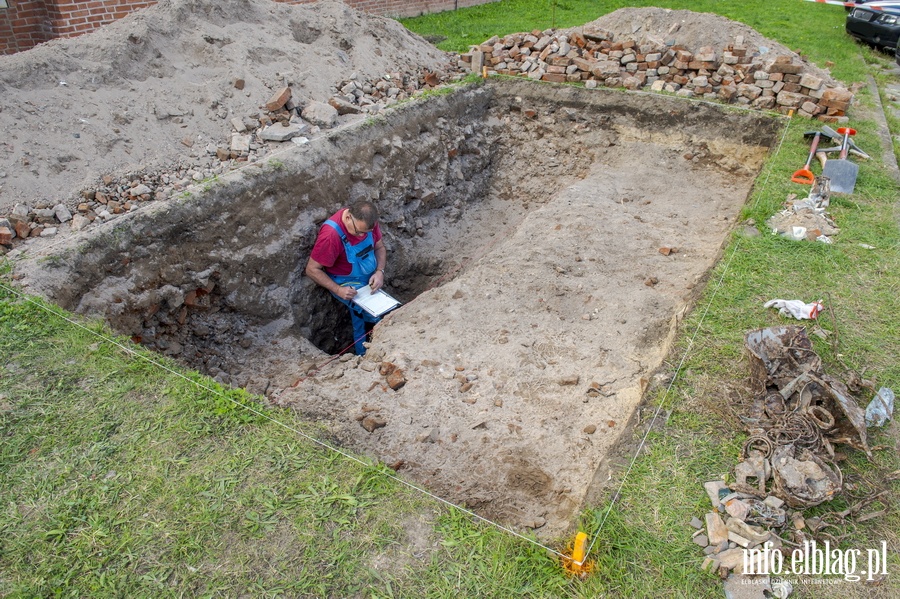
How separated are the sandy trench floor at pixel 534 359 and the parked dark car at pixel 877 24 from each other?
31.1ft

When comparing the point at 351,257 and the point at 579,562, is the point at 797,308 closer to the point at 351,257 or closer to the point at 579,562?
the point at 579,562

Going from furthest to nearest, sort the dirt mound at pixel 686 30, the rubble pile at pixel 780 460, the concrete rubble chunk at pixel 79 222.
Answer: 1. the dirt mound at pixel 686 30
2. the concrete rubble chunk at pixel 79 222
3. the rubble pile at pixel 780 460

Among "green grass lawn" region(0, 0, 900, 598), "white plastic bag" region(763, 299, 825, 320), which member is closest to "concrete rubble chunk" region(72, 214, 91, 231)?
"green grass lawn" region(0, 0, 900, 598)

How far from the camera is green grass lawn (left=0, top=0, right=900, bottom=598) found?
7.48ft

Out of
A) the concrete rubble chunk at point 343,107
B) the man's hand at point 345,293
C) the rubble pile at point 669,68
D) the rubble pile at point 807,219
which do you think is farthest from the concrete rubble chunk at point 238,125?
the rubble pile at point 807,219

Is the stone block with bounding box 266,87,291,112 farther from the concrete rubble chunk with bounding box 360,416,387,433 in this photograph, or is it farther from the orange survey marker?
the orange survey marker

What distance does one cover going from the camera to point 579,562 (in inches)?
89.7

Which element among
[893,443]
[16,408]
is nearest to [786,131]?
[893,443]

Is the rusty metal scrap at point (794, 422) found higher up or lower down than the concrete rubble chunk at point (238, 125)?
lower down

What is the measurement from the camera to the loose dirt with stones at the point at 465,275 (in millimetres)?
3500

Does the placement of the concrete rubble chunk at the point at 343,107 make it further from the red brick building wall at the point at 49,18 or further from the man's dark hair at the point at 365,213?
the red brick building wall at the point at 49,18

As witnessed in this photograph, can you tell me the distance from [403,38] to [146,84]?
411 centimetres

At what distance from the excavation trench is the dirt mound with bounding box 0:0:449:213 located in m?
0.97

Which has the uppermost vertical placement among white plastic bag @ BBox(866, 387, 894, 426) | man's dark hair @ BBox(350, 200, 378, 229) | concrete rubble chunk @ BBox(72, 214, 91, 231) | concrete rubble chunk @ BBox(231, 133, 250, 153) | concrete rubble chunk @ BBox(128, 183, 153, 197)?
concrete rubble chunk @ BBox(231, 133, 250, 153)
